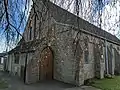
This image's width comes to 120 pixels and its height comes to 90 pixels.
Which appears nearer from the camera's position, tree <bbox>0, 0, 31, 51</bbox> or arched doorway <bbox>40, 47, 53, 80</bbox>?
tree <bbox>0, 0, 31, 51</bbox>

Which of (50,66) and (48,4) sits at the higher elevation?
(48,4)

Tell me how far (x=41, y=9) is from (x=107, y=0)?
1176mm

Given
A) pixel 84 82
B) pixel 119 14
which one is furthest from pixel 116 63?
pixel 119 14

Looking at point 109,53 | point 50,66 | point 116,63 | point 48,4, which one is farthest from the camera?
point 116,63

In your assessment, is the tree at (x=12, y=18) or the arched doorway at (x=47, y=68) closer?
the tree at (x=12, y=18)

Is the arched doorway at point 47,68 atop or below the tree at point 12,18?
below

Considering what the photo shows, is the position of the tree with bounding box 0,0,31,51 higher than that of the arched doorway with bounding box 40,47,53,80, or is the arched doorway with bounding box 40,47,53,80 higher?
the tree with bounding box 0,0,31,51

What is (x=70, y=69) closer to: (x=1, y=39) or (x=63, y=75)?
(x=63, y=75)

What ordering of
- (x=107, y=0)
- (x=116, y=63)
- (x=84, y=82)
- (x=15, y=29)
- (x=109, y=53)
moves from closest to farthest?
(x=15, y=29), (x=107, y=0), (x=84, y=82), (x=109, y=53), (x=116, y=63)

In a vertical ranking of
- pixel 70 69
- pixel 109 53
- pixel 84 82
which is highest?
pixel 109 53

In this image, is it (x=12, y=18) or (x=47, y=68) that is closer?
(x=12, y=18)

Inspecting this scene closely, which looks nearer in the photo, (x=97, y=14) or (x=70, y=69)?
(x=97, y=14)

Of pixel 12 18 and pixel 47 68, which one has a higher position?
pixel 12 18

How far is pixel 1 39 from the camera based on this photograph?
84.2 inches
